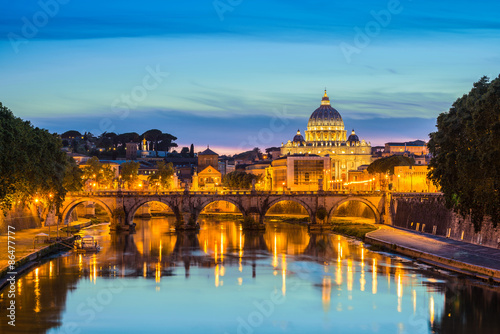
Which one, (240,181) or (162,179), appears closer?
(162,179)

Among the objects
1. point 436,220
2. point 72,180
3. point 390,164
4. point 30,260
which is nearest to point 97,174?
point 72,180

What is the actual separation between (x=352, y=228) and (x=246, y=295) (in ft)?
128

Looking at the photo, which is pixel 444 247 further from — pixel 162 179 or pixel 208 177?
pixel 208 177

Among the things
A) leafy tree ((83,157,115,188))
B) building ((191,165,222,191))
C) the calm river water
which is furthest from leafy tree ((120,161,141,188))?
the calm river water

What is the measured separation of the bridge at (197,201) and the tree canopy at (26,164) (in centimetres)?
1299

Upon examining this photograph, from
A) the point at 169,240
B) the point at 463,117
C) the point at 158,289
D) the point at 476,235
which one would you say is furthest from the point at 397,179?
the point at 158,289

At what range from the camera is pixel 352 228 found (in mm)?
81312

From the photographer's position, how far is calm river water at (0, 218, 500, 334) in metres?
36.1

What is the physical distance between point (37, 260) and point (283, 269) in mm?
17460

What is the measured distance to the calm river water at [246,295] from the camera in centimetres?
3609

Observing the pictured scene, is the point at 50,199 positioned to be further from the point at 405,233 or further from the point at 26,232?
the point at 405,233

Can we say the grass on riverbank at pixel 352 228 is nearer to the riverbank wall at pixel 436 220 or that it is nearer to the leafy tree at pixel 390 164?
the riverbank wall at pixel 436 220

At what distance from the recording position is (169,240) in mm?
74875

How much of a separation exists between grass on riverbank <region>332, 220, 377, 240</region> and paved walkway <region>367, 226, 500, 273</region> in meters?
1.63
